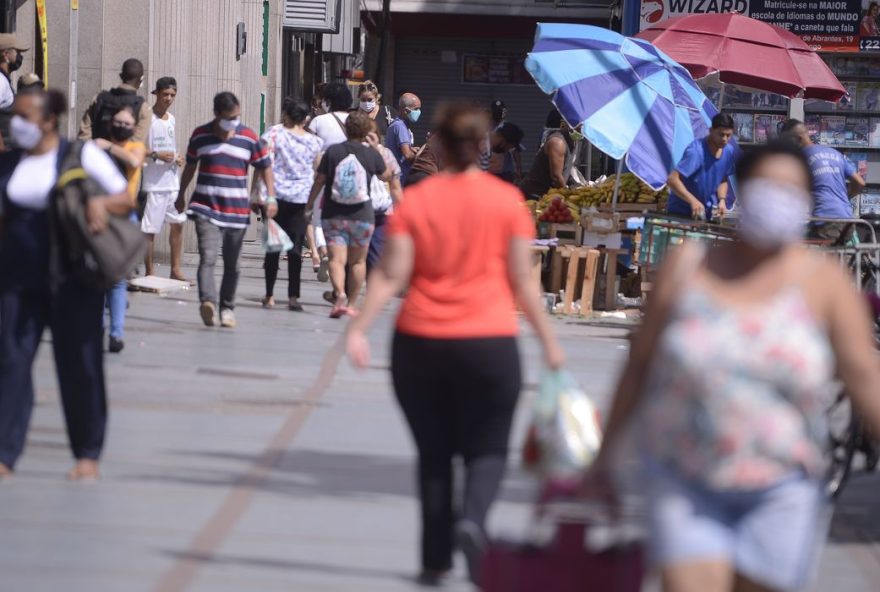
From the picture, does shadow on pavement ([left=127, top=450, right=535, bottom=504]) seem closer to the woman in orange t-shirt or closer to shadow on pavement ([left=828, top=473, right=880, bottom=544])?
shadow on pavement ([left=828, top=473, right=880, bottom=544])

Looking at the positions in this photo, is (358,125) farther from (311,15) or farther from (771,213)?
(311,15)

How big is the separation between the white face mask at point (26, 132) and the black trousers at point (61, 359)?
667 millimetres

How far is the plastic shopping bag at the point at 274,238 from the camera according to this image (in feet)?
47.1

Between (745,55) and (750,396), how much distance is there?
45.6 feet

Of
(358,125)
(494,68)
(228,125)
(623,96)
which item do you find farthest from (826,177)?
(494,68)

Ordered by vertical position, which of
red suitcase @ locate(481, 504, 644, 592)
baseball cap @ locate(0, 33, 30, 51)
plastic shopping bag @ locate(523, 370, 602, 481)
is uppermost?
baseball cap @ locate(0, 33, 30, 51)

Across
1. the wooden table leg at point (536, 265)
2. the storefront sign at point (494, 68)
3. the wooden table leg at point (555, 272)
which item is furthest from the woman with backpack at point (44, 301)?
the storefront sign at point (494, 68)

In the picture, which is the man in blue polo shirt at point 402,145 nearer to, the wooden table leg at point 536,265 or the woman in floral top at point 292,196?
the wooden table leg at point 536,265

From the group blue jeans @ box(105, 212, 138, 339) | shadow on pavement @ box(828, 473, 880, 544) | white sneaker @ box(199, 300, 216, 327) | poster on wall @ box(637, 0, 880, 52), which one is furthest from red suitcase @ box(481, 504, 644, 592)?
poster on wall @ box(637, 0, 880, 52)

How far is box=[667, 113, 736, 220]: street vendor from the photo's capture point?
1480 cm

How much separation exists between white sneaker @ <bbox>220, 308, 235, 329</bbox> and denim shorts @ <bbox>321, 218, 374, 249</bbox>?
1246 mm

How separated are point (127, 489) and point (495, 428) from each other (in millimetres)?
2298

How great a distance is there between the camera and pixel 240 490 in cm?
767

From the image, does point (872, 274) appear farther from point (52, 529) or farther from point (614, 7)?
point (614, 7)
